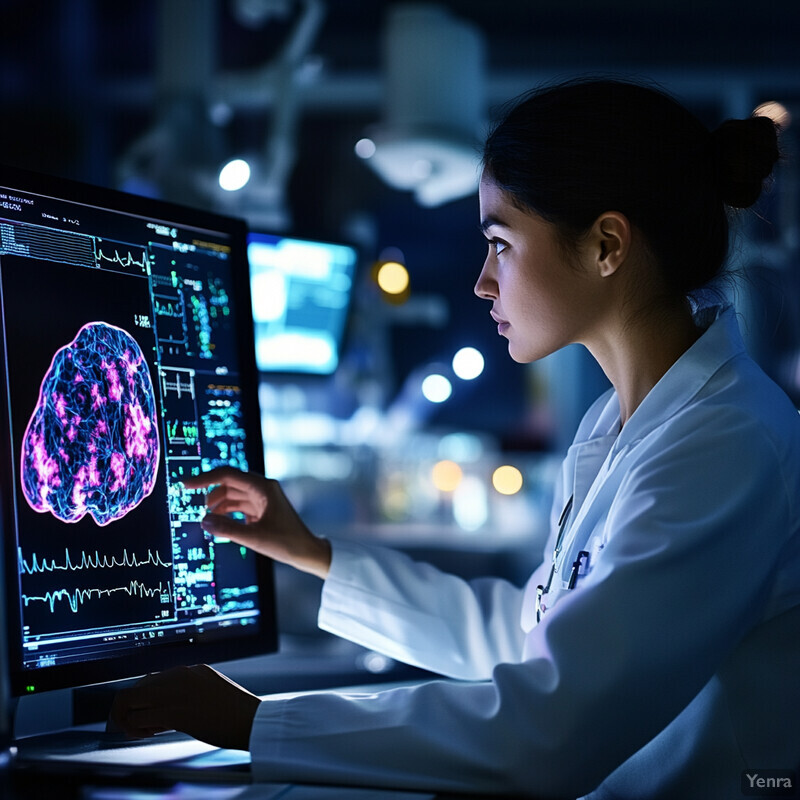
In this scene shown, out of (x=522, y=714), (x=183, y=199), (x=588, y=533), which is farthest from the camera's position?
(x=183, y=199)

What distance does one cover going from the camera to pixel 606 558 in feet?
2.65

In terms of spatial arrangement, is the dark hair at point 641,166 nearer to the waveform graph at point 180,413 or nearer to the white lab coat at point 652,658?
the white lab coat at point 652,658

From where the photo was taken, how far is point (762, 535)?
2.75 feet

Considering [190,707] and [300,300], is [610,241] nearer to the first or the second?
[190,707]

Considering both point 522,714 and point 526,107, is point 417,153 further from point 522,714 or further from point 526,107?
point 522,714

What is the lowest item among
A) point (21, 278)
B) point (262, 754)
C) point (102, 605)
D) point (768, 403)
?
point (262, 754)

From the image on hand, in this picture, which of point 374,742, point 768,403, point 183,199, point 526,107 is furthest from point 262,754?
point 183,199

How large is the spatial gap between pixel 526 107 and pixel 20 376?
1.97 ft

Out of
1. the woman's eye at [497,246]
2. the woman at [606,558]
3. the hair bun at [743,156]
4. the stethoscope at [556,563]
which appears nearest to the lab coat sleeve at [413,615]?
the woman at [606,558]

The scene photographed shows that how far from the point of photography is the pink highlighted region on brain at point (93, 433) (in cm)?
86

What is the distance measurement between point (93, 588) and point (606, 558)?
0.46 meters

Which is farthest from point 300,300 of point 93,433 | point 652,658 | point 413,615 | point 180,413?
point 652,658

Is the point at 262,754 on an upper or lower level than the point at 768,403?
lower

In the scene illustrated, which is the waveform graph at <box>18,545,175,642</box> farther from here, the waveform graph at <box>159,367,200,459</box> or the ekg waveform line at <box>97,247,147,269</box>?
the ekg waveform line at <box>97,247,147,269</box>
